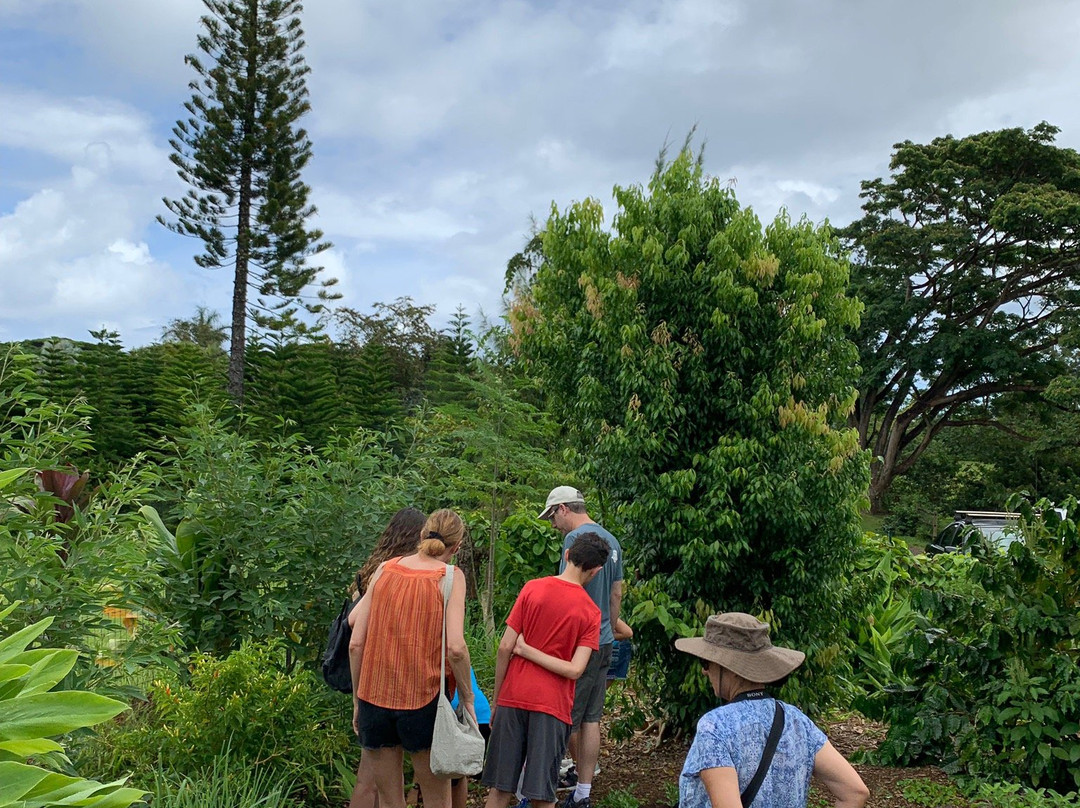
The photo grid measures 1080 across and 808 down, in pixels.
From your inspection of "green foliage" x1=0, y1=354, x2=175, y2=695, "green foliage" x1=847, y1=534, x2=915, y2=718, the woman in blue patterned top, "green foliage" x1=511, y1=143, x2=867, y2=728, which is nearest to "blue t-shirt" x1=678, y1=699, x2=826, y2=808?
the woman in blue patterned top

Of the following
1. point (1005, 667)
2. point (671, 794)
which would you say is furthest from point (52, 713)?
point (1005, 667)

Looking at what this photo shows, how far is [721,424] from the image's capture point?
533 cm

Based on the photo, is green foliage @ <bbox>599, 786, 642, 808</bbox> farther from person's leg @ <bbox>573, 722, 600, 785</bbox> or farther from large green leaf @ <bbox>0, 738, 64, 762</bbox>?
large green leaf @ <bbox>0, 738, 64, 762</bbox>

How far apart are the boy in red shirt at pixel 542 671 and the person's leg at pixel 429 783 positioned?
0.72 ft

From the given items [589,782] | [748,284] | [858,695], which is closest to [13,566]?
[589,782]

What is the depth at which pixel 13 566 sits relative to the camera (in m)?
3.07

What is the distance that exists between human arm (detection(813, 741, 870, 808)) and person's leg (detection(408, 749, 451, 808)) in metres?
1.59

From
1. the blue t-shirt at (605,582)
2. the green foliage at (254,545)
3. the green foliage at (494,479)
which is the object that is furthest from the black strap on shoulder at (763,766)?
the green foliage at (494,479)

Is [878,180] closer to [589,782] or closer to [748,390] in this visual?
[748,390]

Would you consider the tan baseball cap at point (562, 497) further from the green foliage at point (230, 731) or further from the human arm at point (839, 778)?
the human arm at point (839, 778)

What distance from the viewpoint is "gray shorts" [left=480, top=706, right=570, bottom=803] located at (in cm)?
358

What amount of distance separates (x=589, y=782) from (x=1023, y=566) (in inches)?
97.5

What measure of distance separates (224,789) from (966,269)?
26462 millimetres

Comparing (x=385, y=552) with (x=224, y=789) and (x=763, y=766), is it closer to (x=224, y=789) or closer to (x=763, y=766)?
(x=224, y=789)
